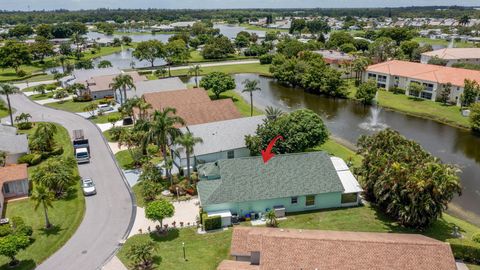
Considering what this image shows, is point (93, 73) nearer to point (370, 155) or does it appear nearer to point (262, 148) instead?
point (262, 148)

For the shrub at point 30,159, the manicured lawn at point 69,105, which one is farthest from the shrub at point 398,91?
the shrub at point 30,159

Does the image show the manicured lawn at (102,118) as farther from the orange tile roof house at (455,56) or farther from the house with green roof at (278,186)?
the orange tile roof house at (455,56)

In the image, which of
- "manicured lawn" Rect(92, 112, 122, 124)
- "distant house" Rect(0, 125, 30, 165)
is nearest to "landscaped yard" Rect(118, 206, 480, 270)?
"distant house" Rect(0, 125, 30, 165)

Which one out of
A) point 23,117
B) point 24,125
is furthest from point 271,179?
point 23,117

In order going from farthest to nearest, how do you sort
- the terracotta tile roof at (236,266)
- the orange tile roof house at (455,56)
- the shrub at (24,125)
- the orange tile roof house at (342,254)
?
the orange tile roof house at (455,56)
the shrub at (24,125)
the terracotta tile roof at (236,266)
the orange tile roof house at (342,254)

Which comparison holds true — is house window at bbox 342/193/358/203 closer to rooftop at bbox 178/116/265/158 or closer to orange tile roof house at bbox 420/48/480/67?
rooftop at bbox 178/116/265/158

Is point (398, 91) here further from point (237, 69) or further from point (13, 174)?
point (13, 174)
